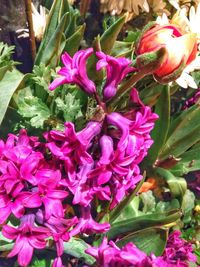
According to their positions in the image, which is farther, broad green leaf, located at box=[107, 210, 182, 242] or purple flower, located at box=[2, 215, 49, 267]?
broad green leaf, located at box=[107, 210, 182, 242]

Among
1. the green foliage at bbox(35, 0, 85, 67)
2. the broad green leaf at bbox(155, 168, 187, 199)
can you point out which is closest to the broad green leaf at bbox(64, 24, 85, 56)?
the green foliage at bbox(35, 0, 85, 67)

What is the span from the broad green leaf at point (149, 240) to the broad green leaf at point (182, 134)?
0.25 m

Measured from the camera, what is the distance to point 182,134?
1.35 m

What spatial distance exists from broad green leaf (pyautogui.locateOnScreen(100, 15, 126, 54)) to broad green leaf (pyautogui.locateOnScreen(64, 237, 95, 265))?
0.40 meters

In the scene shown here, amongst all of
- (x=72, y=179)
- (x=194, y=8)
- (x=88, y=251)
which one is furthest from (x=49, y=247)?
(x=194, y=8)

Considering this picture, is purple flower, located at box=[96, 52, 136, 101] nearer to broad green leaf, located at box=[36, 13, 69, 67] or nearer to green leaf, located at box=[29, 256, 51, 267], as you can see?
broad green leaf, located at box=[36, 13, 69, 67]

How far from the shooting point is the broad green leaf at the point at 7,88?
3.74 ft

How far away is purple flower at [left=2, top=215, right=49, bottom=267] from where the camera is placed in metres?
0.97

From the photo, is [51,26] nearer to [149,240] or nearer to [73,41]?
[73,41]

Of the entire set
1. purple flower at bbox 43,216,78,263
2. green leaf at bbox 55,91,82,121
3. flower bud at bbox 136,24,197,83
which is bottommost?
purple flower at bbox 43,216,78,263

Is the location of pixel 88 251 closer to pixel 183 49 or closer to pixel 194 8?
pixel 183 49

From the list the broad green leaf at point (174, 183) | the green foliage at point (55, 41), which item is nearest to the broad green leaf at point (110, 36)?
the green foliage at point (55, 41)

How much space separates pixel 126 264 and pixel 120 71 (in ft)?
1.22

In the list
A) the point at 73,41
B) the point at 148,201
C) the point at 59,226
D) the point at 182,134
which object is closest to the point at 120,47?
the point at 73,41
